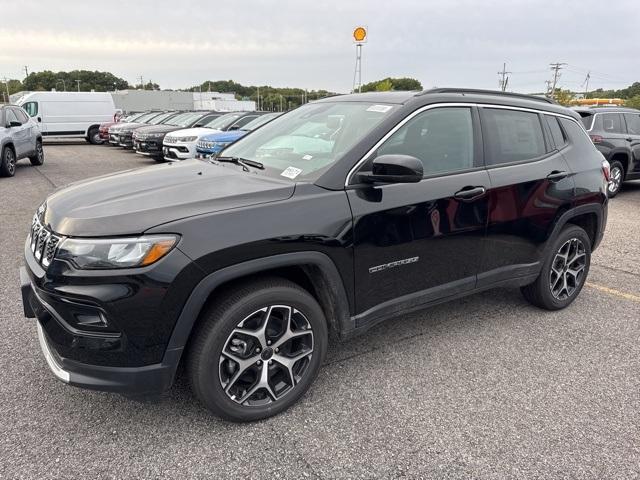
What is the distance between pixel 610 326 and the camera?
3.83 m

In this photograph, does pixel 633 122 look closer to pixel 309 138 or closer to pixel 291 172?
pixel 309 138

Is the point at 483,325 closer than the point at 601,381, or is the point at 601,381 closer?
the point at 601,381

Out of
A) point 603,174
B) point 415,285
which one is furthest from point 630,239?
point 415,285

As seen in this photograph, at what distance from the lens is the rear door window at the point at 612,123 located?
9.61 meters

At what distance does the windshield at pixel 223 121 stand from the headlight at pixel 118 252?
1146 cm

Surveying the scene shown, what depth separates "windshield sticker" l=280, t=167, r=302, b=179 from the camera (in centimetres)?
285

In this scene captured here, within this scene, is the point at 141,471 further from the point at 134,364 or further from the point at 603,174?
the point at 603,174

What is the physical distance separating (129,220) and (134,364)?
675mm

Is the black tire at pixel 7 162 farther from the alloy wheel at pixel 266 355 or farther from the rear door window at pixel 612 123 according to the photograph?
the rear door window at pixel 612 123

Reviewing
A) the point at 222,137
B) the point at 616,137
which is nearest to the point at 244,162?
the point at 222,137

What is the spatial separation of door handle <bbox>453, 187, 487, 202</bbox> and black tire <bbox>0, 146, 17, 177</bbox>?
36.2 feet

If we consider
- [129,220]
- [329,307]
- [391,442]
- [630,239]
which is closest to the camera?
[129,220]

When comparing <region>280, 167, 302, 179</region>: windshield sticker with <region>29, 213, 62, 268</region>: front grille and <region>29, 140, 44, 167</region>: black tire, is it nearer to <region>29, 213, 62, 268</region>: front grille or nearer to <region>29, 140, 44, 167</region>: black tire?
<region>29, 213, 62, 268</region>: front grille

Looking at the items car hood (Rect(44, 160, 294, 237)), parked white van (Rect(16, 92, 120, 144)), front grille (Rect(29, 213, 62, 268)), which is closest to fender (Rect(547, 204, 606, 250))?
car hood (Rect(44, 160, 294, 237))
